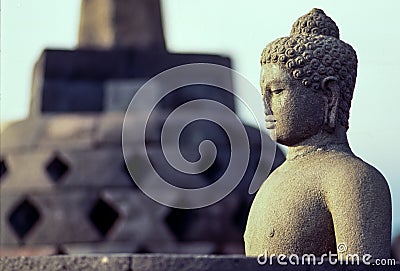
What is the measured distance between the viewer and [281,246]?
4.30 m

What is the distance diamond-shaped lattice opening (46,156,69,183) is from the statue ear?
954 centimetres

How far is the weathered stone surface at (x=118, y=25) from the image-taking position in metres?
14.8

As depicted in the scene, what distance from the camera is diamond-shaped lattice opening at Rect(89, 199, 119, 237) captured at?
527 inches

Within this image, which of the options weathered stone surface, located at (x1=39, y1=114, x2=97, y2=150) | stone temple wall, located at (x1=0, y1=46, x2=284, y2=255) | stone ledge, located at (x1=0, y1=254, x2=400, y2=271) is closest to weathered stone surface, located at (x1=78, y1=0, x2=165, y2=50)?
stone temple wall, located at (x1=0, y1=46, x2=284, y2=255)

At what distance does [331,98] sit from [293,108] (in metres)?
0.18

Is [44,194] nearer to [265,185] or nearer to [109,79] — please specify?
[109,79]

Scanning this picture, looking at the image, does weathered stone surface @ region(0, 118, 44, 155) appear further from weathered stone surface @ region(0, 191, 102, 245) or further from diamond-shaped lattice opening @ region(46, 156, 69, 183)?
weathered stone surface @ region(0, 191, 102, 245)

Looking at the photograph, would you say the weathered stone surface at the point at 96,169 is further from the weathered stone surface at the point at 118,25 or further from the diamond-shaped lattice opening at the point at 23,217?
the weathered stone surface at the point at 118,25

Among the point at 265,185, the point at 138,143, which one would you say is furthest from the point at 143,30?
the point at 265,185

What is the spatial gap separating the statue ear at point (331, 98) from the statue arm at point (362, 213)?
0.40 metres

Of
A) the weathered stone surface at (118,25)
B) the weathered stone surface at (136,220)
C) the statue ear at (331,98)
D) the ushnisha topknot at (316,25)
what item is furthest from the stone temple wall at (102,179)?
the statue ear at (331,98)

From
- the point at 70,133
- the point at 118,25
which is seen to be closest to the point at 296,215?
the point at 70,133

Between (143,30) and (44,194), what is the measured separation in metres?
3.03

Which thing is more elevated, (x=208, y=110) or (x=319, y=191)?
(x=319, y=191)
